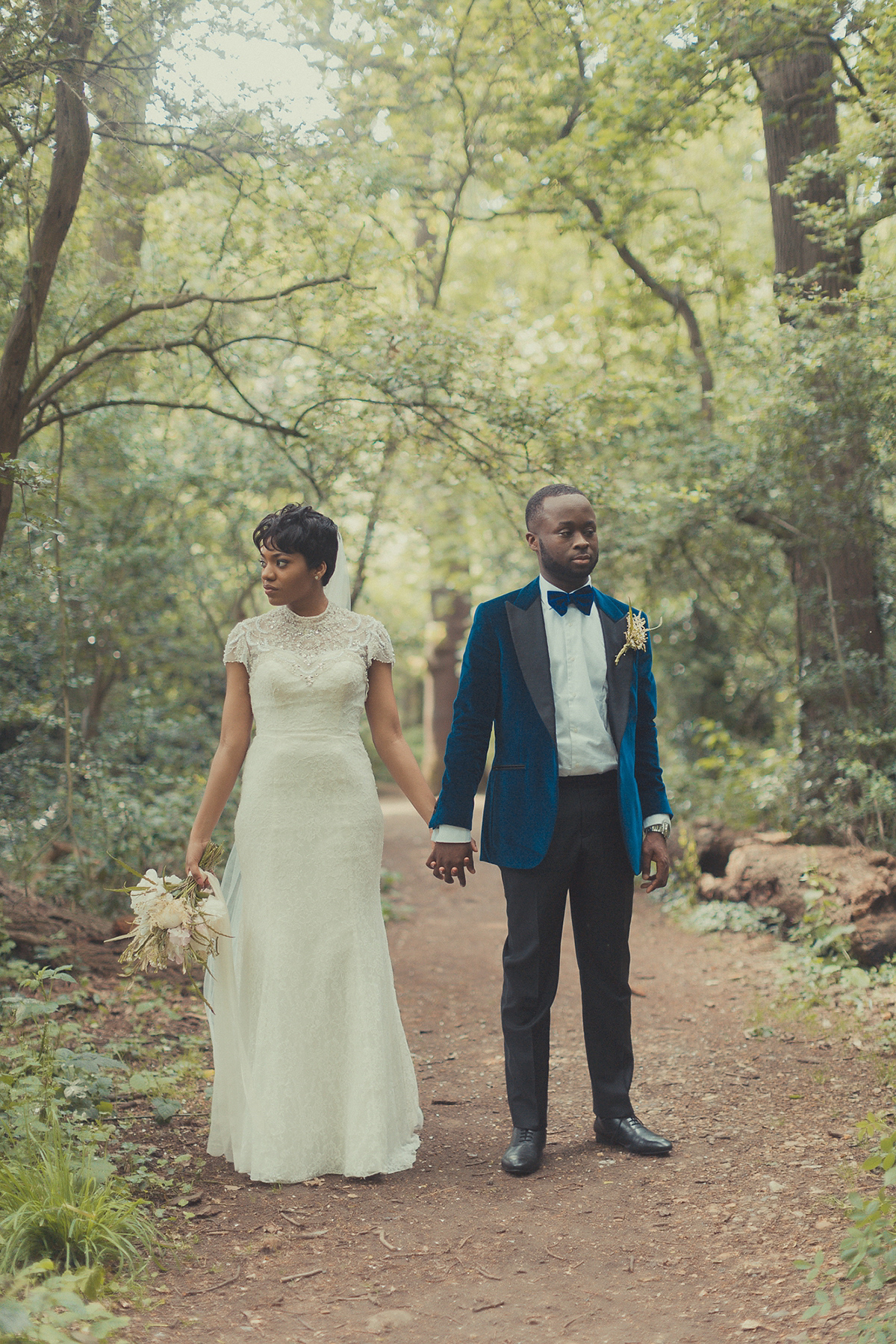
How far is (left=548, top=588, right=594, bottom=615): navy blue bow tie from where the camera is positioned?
11.9 feet

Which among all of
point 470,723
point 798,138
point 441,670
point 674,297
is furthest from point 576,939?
point 441,670

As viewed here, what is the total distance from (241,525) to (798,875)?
215 inches

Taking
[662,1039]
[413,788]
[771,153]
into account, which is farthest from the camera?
[771,153]

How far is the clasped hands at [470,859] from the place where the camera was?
3.57m

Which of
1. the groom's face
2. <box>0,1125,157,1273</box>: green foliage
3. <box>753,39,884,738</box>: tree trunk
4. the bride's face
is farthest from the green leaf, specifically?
<box>753,39,884,738</box>: tree trunk

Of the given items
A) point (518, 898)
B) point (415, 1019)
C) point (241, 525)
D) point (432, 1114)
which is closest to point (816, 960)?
point (415, 1019)

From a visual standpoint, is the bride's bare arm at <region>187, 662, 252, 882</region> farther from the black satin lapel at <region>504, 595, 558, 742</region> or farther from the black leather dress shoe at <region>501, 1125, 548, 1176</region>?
the black leather dress shoe at <region>501, 1125, 548, 1176</region>

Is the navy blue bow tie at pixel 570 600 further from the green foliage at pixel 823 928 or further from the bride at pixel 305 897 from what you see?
the green foliage at pixel 823 928

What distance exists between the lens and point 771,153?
7.93 meters

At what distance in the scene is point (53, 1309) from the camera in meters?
2.32

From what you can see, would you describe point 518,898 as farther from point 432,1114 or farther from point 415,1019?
point 415,1019

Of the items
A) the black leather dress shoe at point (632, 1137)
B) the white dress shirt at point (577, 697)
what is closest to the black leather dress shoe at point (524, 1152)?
the black leather dress shoe at point (632, 1137)

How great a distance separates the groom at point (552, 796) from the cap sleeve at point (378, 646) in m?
0.32

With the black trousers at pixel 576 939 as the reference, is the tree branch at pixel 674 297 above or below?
above
